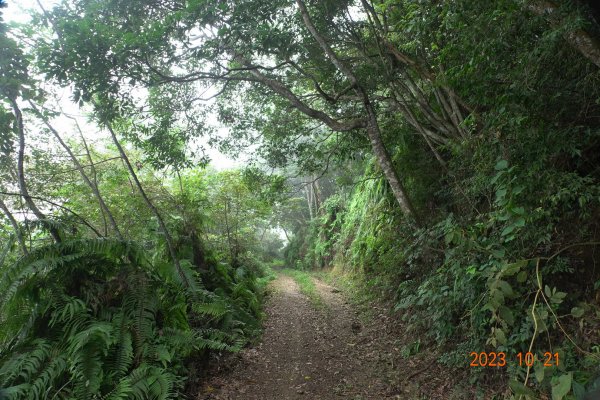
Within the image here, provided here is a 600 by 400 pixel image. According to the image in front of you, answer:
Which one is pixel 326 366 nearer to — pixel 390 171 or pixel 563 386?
pixel 390 171

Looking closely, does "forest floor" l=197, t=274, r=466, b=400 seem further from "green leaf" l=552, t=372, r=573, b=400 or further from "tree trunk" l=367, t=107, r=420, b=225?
"green leaf" l=552, t=372, r=573, b=400

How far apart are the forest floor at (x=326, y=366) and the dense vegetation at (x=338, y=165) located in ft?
1.64

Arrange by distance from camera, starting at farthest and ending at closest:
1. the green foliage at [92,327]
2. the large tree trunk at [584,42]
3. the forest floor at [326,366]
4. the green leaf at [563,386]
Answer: the forest floor at [326,366], the green foliage at [92,327], the large tree trunk at [584,42], the green leaf at [563,386]

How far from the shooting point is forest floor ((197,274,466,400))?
17.1 feet

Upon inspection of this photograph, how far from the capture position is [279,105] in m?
9.93

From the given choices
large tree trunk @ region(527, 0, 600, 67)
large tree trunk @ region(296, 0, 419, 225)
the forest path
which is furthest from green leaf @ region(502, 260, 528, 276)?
large tree trunk @ region(296, 0, 419, 225)

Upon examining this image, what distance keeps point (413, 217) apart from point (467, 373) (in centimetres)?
318

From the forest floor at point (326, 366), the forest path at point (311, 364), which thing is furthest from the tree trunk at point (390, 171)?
the forest path at point (311, 364)

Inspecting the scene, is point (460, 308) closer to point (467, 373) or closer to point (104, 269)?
point (467, 373)

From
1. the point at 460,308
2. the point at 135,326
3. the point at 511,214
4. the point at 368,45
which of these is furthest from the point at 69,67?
the point at 460,308

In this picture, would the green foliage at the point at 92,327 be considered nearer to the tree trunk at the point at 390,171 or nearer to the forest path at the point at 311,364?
the forest path at the point at 311,364

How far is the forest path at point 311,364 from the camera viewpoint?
535 cm

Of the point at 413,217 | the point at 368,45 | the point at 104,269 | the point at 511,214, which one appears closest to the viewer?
the point at 511,214
